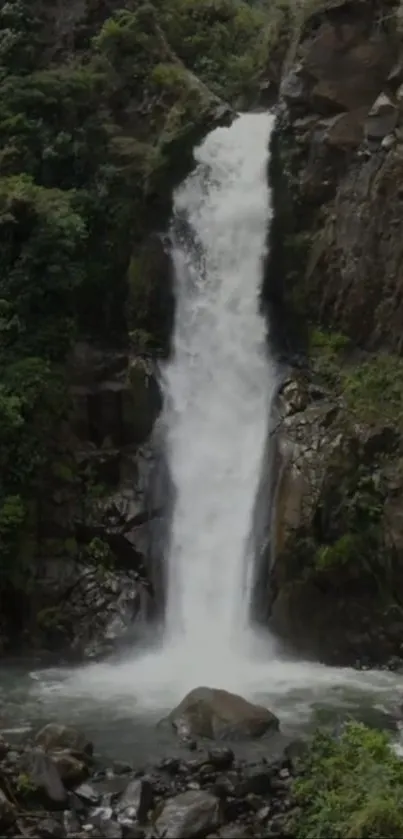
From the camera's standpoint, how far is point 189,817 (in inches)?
410

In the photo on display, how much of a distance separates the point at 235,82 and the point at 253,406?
1030 centimetres

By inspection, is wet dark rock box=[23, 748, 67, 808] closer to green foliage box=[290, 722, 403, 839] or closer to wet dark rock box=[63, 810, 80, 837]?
wet dark rock box=[63, 810, 80, 837]

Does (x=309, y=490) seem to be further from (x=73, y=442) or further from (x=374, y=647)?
(x=73, y=442)

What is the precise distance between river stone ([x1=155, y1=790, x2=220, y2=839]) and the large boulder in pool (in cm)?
232

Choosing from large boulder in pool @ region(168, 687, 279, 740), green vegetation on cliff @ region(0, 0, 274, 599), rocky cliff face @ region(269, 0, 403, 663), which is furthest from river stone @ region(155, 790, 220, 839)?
green vegetation on cliff @ region(0, 0, 274, 599)

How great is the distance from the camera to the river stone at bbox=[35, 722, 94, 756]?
1228cm

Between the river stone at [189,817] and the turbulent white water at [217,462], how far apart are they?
3501 mm

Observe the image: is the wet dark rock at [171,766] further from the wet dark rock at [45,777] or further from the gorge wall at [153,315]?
the gorge wall at [153,315]

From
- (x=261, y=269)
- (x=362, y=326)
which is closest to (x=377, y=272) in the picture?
(x=362, y=326)

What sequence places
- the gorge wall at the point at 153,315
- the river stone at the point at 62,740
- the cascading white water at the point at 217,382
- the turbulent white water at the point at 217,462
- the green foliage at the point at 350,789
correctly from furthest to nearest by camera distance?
the cascading white water at the point at 217,382, the gorge wall at the point at 153,315, the turbulent white water at the point at 217,462, the river stone at the point at 62,740, the green foliage at the point at 350,789

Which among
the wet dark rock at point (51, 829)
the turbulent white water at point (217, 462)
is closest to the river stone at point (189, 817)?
the wet dark rock at point (51, 829)

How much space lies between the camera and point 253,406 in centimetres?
2083

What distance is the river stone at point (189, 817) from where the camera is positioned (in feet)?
33.5

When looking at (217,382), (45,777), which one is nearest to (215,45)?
(217,382)
